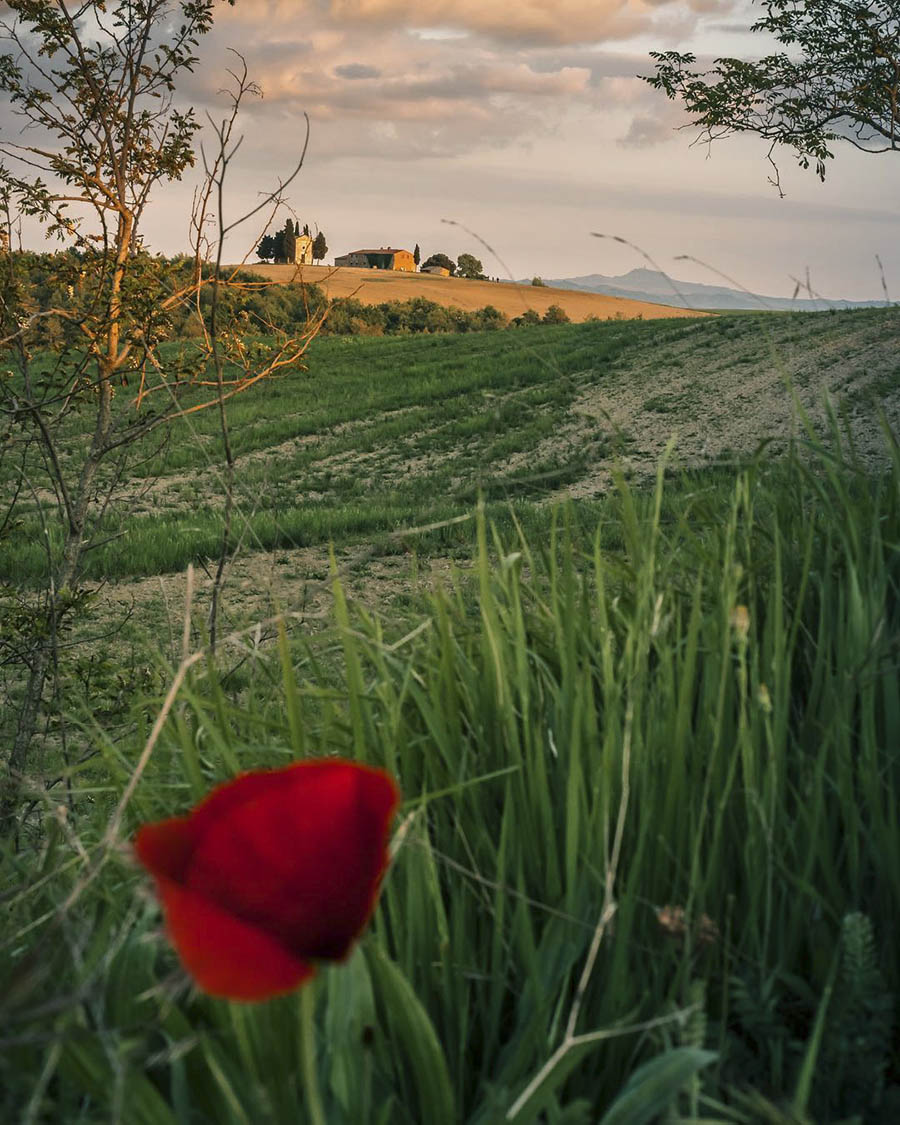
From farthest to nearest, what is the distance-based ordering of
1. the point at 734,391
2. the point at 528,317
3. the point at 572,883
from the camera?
the point at 528,317, the point at 734,391, the point at 572,883

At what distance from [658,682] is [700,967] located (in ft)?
1.18

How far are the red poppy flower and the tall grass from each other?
0.07 meters

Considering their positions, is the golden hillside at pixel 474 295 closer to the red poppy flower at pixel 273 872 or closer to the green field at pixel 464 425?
the green field at pixel 464 425

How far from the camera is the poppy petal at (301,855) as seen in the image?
2.18ft

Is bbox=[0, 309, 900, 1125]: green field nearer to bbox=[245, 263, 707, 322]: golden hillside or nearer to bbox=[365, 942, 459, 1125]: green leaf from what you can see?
bbox=[365, 942, 459, 1125]: green leaf

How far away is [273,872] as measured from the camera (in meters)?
0.68

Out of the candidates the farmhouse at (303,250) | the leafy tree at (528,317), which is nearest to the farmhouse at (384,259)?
the leafy tree at (528,317)

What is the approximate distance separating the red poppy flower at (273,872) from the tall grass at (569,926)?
0.24 feet

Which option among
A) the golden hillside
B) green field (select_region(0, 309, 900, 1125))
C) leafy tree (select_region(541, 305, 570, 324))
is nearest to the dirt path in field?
green field (select_region(0, 309, 900, 1125))

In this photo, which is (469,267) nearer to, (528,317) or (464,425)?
(528,317)

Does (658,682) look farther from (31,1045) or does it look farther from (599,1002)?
(31,1045)

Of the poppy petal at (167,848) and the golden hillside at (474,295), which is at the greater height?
the golden hillside at (474,295)

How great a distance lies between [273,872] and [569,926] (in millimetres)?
456

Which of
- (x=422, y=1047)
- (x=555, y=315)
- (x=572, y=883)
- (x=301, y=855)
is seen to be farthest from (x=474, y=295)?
(x=301, y=855)
